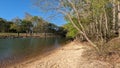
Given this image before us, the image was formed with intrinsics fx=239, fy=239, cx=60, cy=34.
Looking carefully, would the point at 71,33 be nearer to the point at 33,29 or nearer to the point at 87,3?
the point at 87,3

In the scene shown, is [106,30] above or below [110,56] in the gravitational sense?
above

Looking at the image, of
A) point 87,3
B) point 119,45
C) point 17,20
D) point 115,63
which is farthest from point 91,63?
point 17,20

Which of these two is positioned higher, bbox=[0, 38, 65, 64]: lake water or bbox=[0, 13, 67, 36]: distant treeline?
bbox=[0, 13, 67, 36]: distant treeline

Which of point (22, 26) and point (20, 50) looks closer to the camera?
point (20, 50)

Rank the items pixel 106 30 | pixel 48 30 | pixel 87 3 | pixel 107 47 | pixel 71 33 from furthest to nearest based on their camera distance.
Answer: pixel 48 30 → pixel 71 33 → pixel 106 30 → pixel 87 3 → pixel 107 47

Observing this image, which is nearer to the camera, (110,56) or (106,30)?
(110,56)

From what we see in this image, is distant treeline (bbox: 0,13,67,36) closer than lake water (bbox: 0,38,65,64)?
No

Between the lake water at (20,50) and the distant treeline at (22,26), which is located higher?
the distant treeline at (22,26)

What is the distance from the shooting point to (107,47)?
14.0 m

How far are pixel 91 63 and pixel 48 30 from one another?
4517 inches

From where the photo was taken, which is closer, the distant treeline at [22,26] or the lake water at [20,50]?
the lake water at [20,50]

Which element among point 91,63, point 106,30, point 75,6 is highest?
point 75,6

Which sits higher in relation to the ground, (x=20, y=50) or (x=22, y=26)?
(x=22, y=26)

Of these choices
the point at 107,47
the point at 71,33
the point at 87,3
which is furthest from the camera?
the point at 71,33
